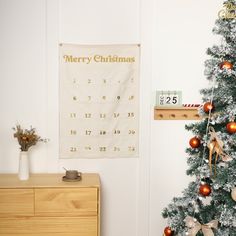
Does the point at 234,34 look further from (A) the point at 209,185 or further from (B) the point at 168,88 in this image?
(B) the point at 168,88

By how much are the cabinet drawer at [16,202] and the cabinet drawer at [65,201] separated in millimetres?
47

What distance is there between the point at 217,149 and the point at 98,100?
1230 mm

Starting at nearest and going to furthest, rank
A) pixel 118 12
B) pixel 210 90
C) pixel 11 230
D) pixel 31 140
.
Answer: pixel 210 90 → pixel 11 230 → pixel 31 140 → pixel 118 12

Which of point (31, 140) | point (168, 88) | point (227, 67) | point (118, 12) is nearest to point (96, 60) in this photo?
point (118, 12)

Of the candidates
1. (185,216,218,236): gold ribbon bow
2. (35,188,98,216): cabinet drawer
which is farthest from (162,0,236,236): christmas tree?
(35,188,98,216): cabinet drawer

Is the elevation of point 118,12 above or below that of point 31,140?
above

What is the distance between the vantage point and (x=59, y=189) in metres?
2.43

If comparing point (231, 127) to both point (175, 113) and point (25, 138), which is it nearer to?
point (175, 113)

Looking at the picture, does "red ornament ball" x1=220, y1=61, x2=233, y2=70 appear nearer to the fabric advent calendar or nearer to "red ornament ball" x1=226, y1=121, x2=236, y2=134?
"red ornament ball" x1=226, y1=121, x2=236, y2=134

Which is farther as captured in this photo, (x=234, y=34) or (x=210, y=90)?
(x=210, y=90)

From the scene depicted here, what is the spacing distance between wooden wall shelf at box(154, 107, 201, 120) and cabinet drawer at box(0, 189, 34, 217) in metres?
A: 1.16

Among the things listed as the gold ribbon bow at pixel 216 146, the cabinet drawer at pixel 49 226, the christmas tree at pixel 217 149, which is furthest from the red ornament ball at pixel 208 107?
the cabinet drawer at pixel 49 226

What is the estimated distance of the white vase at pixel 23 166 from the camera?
8.39 ft

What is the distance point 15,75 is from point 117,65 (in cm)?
80
